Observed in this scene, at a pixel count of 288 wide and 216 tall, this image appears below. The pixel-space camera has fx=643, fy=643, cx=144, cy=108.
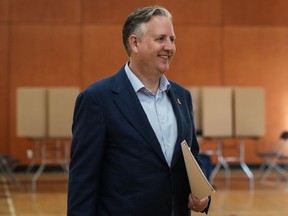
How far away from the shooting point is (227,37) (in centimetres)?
1302

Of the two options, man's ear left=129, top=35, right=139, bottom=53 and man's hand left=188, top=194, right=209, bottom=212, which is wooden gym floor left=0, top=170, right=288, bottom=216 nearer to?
man's hand left=188, top=194, right=209, bottom=212

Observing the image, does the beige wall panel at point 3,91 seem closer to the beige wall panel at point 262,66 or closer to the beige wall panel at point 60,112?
the beige wall panel at point 60,112

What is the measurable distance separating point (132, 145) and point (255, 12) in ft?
37.7

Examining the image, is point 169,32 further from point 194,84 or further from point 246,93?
point 194,84

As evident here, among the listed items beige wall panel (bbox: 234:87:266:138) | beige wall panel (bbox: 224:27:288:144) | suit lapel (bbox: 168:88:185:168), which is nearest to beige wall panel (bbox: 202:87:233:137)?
beige wall panel (bbox: 234:87:266:138)

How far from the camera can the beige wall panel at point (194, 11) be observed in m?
12.9

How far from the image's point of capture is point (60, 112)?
9.45 m

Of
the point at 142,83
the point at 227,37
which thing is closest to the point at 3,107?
the point at 227,37

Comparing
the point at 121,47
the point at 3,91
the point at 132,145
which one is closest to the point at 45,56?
the point at 3,91

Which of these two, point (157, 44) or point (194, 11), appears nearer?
point (157, 44)

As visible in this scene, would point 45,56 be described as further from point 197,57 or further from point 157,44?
point 157,44

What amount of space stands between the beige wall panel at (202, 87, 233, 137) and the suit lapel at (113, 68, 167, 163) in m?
7.60

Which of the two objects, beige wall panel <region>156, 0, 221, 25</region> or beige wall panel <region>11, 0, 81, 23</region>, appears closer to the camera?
beige wall panel <region>11, 0, 81, 23</region>

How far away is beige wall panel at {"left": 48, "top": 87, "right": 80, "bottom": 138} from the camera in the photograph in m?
9.42
